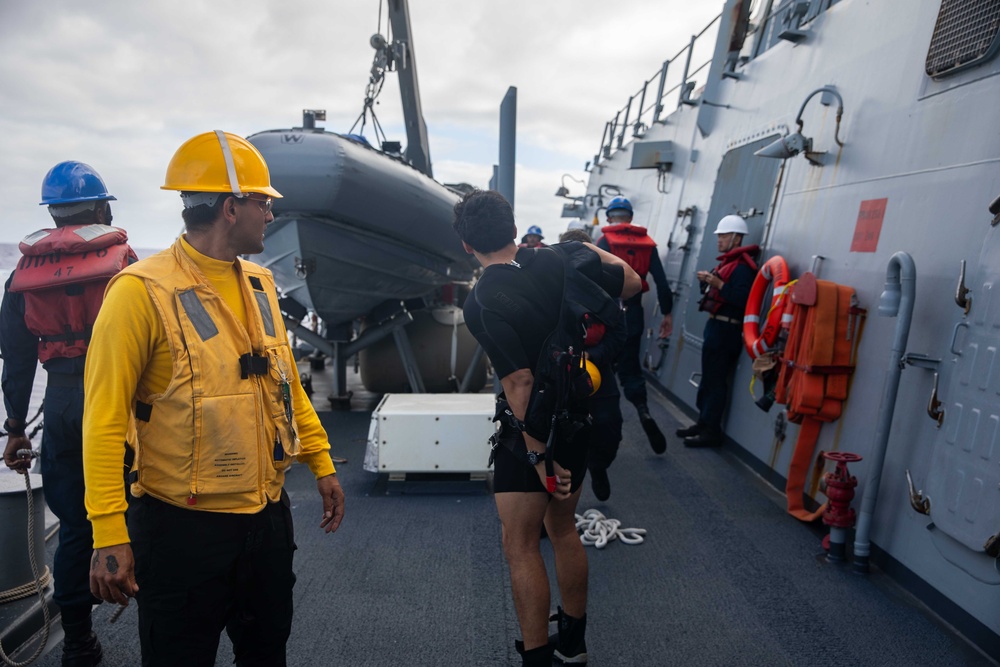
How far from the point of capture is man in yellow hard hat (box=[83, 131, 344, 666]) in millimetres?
1409

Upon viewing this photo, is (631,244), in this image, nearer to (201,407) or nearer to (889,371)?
(889,371)

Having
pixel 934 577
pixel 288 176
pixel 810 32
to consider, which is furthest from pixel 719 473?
pixel 288 176

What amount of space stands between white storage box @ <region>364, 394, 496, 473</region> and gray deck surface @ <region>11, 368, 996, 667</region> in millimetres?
122

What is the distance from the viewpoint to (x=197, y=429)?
1476 millimetres

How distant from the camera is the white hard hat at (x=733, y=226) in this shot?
187 inches

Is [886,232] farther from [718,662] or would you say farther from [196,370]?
[196,370]

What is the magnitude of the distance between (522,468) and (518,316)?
0.47m

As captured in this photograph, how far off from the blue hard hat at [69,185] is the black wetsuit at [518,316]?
1489mm

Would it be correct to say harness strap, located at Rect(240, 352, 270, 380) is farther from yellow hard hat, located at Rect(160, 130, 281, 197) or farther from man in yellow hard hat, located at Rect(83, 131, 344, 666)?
yellow hard hat, located at Rect(160, 130, 281, 197)

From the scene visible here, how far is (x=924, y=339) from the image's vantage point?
287 centimetres

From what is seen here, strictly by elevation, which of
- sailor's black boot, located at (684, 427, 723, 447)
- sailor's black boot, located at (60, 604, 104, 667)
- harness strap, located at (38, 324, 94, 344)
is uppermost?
harness strap, located at (38, 324, 94, 344)

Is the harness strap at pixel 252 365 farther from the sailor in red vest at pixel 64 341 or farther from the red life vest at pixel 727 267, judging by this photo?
the red life vest at pixel 727 267

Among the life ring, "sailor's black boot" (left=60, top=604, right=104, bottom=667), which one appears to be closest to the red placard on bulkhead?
the life ring

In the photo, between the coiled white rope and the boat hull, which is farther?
the boat hull
